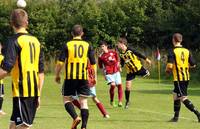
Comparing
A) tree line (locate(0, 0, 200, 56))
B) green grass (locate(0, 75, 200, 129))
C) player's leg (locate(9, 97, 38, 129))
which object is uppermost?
tree line (locate(0, 0, 200, 56))

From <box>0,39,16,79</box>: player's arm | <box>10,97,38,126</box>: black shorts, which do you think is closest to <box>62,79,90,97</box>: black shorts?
<box>10,97,38,126</box>: black shorts

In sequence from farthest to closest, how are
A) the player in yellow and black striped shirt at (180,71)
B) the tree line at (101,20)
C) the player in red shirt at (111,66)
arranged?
the tree line at (101,20), the player in red shirt at (111,66), the player in yellow and black striped shirt at (180,71)

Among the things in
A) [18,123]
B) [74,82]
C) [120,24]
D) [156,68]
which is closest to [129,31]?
[120,24]

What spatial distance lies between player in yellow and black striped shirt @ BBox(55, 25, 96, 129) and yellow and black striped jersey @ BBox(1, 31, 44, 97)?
12.8ft

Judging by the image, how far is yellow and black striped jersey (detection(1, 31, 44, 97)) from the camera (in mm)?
8375

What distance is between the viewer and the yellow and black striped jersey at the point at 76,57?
12703 mm

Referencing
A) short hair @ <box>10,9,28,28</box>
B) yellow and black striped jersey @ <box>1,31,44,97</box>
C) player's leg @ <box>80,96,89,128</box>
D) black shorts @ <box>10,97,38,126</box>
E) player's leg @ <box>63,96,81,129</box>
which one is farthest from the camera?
player's leg @ <box>80,96,89,128</box>

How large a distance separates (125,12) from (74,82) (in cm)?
4053

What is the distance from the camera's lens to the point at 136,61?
19.6 metres

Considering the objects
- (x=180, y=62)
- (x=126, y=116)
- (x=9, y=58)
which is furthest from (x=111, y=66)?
(x=9, y=58)

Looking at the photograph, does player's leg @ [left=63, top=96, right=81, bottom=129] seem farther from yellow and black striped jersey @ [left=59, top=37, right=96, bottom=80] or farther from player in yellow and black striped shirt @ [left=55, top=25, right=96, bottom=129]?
yellow and black striped jersey @ [left=59, top=37, right=96, bottom=80]

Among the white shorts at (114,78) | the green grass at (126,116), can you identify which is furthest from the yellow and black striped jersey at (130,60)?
the green grass at (126,116)

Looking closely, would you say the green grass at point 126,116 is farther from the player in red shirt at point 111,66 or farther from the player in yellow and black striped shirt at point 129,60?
the player in yellow and black striped shirt at point 129,60

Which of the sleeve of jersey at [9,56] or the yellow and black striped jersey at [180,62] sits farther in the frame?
the yellow and black striped jersey at [180,62]
